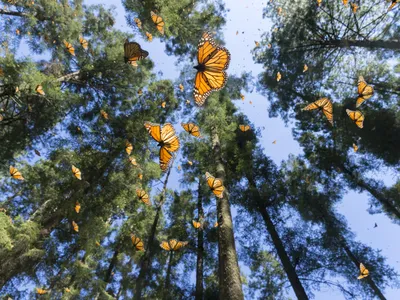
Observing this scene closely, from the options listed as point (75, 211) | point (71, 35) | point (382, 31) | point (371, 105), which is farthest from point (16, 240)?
point (382, 31)

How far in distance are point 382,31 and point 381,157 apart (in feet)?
16.5

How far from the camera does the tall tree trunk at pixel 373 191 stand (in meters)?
10.0

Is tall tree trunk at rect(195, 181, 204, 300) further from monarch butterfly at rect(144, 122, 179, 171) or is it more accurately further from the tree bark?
monarch butterfly at rect(144, 122, 179, 171)

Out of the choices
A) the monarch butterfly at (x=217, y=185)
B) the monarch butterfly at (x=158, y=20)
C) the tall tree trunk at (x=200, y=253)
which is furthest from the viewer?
the monarch butterfly at (x=158, y=20)

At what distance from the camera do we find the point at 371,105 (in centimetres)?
1073

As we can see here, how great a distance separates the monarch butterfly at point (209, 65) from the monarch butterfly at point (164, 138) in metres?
1.08

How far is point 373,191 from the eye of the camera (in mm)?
10406

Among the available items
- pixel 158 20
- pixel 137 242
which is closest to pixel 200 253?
pixel 137 242

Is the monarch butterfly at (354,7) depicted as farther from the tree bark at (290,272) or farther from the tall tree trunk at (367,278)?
the tall tree trunk at (367,278)

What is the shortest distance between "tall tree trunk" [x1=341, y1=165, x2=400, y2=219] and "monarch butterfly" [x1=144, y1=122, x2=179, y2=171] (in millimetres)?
8517

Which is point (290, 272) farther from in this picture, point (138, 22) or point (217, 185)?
point (138, 22)

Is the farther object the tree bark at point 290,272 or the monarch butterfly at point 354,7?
the monarch butterfly at point 354,7

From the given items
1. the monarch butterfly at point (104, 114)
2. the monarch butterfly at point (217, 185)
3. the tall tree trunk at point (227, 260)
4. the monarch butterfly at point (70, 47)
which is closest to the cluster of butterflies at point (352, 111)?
the monarch butterfly at point (217, 185)

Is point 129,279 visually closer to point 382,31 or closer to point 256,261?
point 256,261
